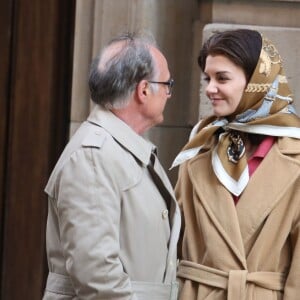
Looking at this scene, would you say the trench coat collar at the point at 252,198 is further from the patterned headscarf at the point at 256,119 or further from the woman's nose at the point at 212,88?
the woman's nose at the point at 212,88

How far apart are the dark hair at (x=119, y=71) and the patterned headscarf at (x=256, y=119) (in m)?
0.49

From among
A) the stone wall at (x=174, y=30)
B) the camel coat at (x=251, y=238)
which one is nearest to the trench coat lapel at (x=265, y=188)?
the camel coat at (x=251, y=238)

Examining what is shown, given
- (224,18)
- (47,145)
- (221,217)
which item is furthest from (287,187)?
(47,145)

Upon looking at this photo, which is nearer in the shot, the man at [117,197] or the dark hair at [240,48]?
the man at [117,197]

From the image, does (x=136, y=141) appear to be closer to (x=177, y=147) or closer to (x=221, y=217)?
(x=221, y=217)

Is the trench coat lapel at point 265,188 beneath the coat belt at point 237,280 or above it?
above

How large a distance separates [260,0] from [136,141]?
1.89 metres

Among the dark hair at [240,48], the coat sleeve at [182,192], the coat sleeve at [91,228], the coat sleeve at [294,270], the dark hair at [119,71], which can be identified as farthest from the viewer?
the coat sleeve at [182,192]

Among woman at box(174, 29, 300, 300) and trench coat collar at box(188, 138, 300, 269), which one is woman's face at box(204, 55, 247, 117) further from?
trench coat collar at box(188, 138, 300, 269)

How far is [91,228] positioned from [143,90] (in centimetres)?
49

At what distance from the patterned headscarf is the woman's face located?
3 cm

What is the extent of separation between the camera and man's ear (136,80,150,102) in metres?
3.26

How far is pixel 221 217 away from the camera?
11.9ft

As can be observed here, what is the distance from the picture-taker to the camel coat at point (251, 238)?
3537 millimetres
